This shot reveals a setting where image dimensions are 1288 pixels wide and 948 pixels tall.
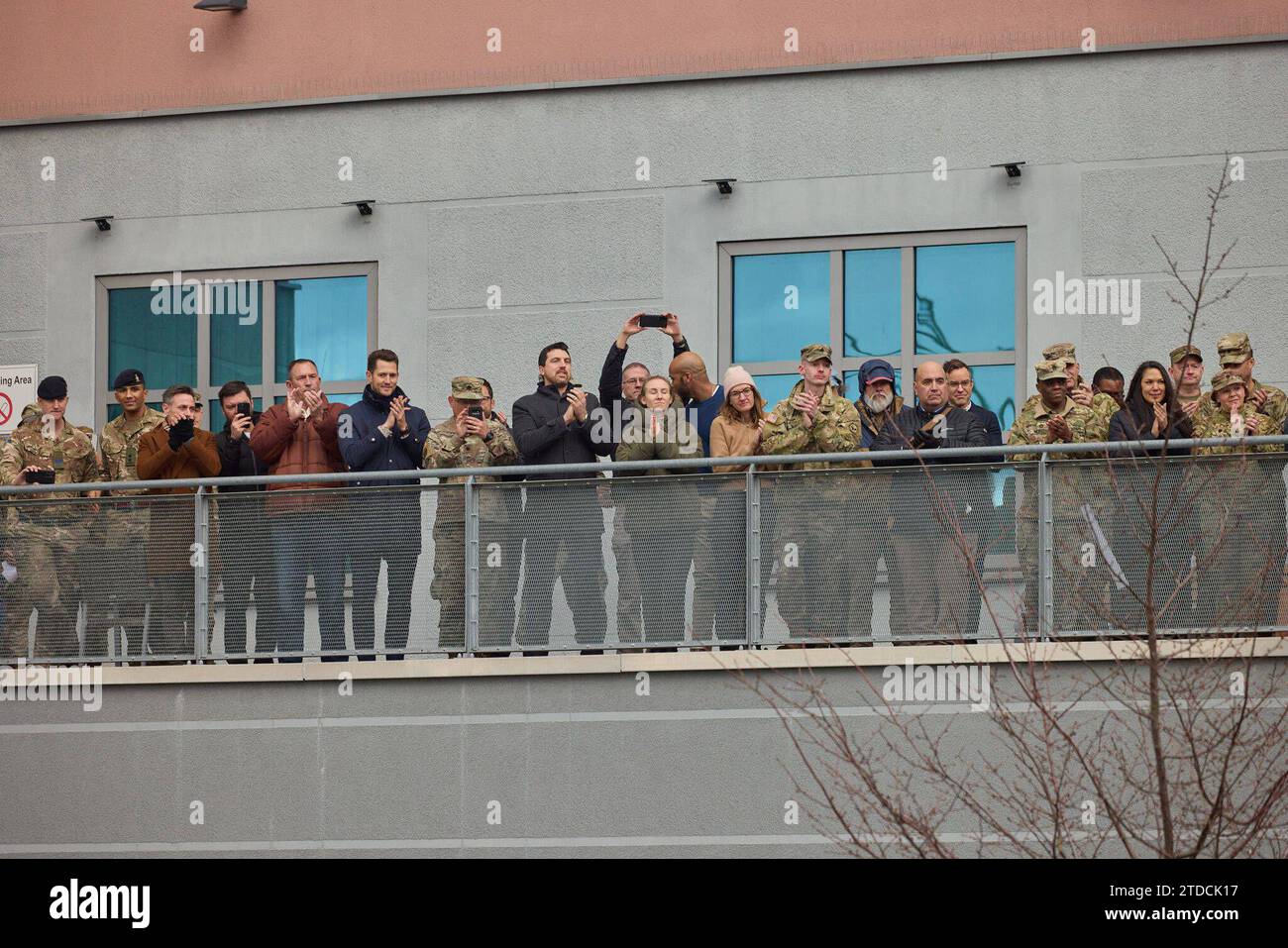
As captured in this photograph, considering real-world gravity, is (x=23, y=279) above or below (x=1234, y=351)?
above

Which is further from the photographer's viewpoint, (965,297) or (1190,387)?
(965,297)

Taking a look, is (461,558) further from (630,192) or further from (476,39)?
(476,39)

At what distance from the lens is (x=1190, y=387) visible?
13.5 meters

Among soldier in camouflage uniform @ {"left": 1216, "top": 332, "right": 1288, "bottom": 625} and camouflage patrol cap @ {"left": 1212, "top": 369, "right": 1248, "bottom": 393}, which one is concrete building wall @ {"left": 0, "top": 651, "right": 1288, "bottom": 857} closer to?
soldier in camouflage uniform @ {"left": 1216, "top": 332, "right": 1288, "bottom": 625}

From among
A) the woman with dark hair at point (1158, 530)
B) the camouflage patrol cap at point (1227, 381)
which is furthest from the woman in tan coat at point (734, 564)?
the camouflage patrol cap at point (1227, 381)

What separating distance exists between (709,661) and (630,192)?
19.6ft

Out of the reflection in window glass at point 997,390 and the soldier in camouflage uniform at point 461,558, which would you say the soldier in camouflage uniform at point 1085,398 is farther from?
the reflection in window glass at point 997,390

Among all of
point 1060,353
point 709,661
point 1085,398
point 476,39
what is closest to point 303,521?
point 709,661

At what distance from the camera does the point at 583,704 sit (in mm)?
14109

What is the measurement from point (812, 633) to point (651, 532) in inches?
44.7

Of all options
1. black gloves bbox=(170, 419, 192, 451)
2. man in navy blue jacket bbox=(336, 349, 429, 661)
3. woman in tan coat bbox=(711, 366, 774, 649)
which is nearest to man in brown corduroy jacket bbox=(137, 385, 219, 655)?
black gloves bbox=(170, 419, 192, 451)
